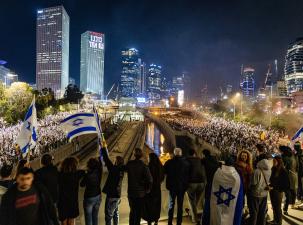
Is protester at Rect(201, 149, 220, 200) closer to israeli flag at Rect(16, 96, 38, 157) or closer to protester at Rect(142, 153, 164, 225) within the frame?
protester at Rect(142, 153, 164, 225)

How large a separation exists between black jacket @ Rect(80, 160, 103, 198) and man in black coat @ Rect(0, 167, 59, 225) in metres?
1.62

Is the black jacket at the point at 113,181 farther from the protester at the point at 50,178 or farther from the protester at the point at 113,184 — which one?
the protester at the point at 50,178

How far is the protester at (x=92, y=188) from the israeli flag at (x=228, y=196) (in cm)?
217

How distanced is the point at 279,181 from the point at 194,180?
1.88 meters

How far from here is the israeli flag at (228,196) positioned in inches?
177

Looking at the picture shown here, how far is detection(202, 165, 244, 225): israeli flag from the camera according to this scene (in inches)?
177

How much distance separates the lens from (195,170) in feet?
20.4

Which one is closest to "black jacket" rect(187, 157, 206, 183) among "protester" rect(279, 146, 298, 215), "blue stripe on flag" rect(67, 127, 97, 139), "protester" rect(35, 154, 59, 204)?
"protester" rect(279, 146, 298, 215)

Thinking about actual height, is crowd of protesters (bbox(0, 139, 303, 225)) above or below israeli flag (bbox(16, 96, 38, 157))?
below

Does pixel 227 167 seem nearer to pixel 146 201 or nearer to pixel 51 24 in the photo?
pixel 146 201

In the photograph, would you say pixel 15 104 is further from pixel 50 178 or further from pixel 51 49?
pixel 51 49

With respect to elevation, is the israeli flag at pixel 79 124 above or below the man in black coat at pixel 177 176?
above

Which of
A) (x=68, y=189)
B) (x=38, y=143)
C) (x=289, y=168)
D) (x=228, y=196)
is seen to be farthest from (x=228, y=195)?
(x=38, y=143)

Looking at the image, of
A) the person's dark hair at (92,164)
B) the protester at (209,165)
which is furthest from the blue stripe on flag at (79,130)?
the protester at (209,165)
